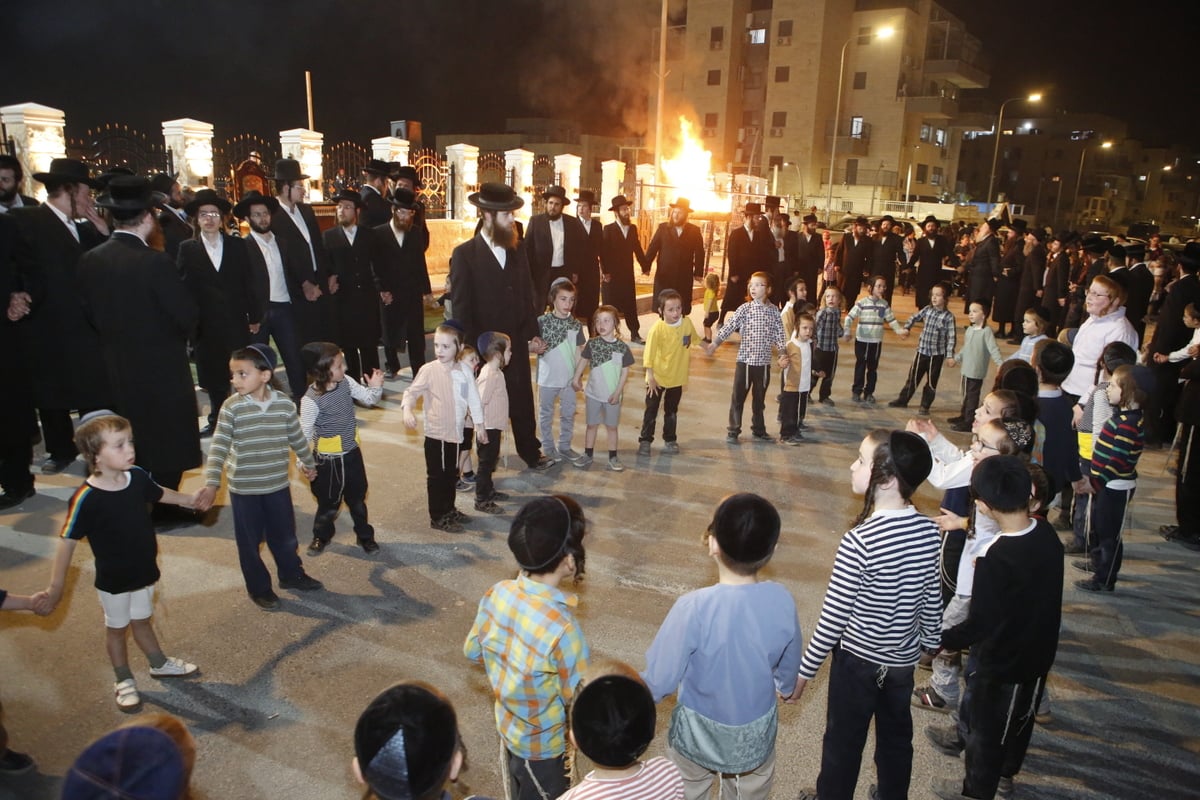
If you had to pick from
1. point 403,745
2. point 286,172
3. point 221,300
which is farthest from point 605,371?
point 403,745

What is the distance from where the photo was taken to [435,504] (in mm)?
5656

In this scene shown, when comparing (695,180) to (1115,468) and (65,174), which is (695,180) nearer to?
(65,174)

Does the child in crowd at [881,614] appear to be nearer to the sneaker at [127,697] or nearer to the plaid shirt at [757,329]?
the sneaker at [127,697]

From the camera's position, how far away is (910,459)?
9.16 feet

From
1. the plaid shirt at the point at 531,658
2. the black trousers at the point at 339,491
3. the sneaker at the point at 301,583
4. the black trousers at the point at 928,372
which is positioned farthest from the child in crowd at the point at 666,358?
the plaid shirt at the point at 531,658

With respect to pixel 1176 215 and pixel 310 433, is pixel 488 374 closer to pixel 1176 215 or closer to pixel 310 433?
pixel 310 433

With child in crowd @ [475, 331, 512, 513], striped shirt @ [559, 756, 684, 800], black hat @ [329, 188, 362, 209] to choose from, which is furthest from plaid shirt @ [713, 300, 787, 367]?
striped shirt @ [559, 756, 684, 800]

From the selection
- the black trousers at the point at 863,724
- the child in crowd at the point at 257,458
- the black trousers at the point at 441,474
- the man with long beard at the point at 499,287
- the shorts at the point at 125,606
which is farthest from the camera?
the man with long beard at the point at 499,287

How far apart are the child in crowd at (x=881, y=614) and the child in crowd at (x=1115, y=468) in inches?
117

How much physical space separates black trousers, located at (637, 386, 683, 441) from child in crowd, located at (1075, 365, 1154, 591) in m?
3.53

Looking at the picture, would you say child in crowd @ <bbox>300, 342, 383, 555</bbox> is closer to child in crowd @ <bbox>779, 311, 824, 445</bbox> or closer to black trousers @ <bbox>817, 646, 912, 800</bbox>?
black trousers @ <bbox>817, 646, 912, 800</bbox>

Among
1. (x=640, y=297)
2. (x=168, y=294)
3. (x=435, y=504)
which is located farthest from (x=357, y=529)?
(x=640, y=297)

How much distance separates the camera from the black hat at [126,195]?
4.79 meters

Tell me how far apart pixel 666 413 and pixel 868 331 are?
335 centimetres
